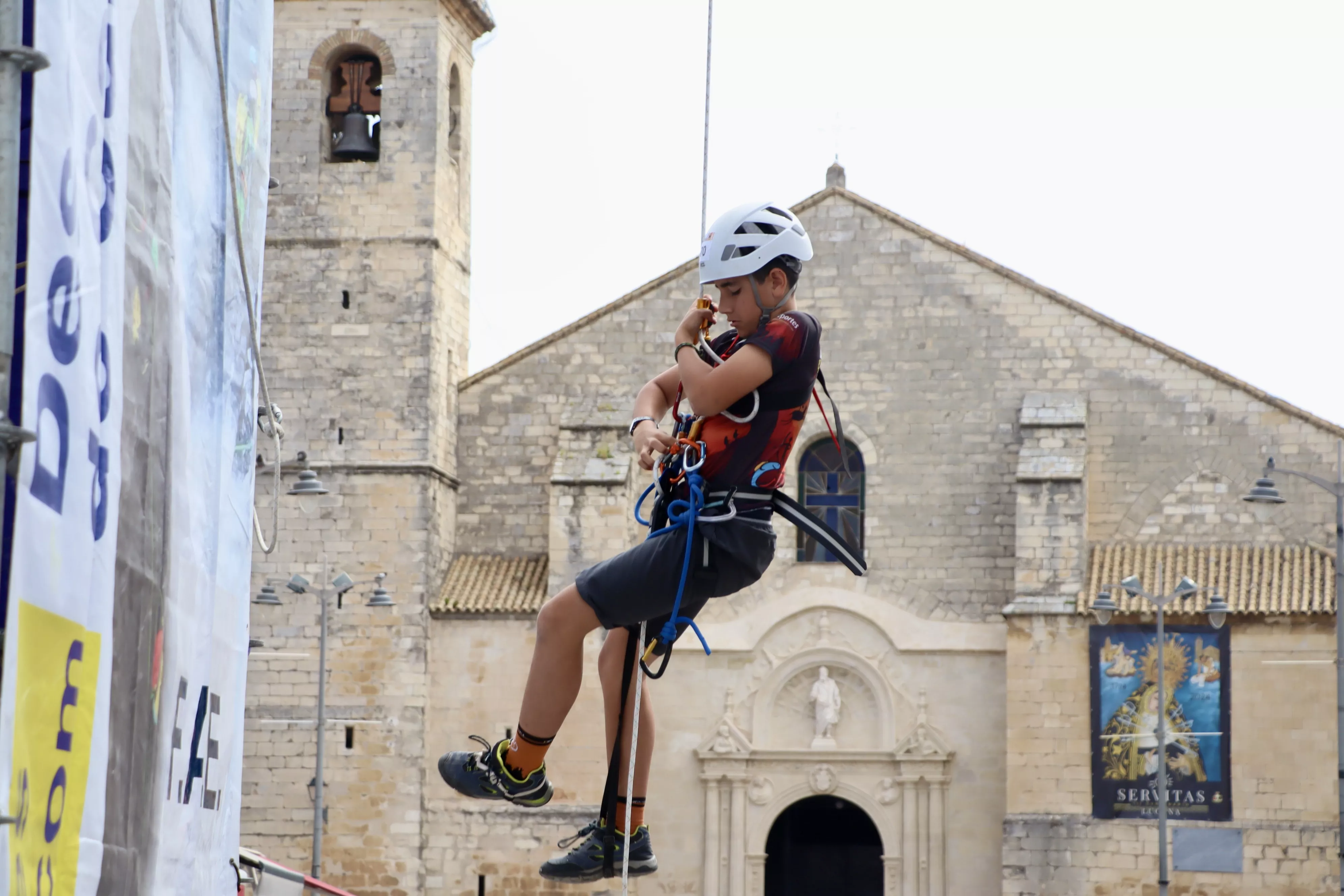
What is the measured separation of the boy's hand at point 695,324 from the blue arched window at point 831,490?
23280 millimetres

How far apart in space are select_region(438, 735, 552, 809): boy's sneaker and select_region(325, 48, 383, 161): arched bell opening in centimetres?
2511

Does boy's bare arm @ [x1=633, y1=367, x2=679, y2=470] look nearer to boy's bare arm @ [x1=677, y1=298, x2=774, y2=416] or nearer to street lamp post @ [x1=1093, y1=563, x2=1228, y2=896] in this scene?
boy's bare arm @ [x1=677, y1=298, x2=774, y2=416]

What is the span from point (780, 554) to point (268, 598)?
22.5ft

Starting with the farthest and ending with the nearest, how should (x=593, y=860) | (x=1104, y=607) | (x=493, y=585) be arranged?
(x=493, y=585), (x=1104, y=607), (x=593, y=860)

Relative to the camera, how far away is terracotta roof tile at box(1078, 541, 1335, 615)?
2697 cm

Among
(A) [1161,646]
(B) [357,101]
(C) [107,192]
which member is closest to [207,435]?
(C) [107,192]

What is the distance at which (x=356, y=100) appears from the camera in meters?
30.5

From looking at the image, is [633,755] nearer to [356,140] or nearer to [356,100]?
[356,140]

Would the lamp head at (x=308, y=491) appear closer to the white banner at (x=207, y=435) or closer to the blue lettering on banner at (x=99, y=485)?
the white banner at (x=207, y=435)

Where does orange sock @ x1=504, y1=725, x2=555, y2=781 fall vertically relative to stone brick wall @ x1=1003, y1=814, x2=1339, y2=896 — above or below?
above

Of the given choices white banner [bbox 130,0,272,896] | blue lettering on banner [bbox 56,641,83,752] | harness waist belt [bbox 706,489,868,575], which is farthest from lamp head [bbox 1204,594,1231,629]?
blue lettering on banner [bbox 56,641,83,752]

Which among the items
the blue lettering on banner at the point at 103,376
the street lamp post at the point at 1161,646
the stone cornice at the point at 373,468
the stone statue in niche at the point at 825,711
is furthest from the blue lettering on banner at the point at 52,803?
the stone cornice at the point at 373,468

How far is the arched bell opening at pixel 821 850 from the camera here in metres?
29.3

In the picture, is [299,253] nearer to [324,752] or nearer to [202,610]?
[324,752]
